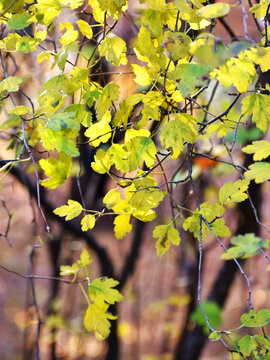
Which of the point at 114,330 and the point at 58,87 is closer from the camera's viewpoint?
the point at 58,87

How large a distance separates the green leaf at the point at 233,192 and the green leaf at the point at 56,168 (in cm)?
33

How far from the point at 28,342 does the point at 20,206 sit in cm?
144

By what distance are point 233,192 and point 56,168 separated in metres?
0.37

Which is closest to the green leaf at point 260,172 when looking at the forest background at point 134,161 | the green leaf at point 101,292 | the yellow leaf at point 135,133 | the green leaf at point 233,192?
the forest background at point 134,161

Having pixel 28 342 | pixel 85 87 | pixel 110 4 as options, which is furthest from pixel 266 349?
pixel 28 342

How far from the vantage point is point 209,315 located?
277 cm

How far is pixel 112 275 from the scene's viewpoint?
98.2 inches

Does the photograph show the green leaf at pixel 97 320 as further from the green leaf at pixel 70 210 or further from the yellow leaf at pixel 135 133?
the yellow leaf at pixel 135 133

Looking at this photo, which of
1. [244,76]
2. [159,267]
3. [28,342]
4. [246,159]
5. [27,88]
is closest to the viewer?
[244,76]

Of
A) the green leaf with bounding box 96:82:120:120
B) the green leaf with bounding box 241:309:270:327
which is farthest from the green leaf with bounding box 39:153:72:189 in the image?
the green leaf with bounding box 241:309:270:327

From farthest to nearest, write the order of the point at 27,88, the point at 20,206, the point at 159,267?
the point at 159,267, the point at 20,206, the point at 27,88

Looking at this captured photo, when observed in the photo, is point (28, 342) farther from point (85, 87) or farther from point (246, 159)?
point (85, 87)

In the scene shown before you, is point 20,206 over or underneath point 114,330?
underneath

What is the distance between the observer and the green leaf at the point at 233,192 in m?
0.90
